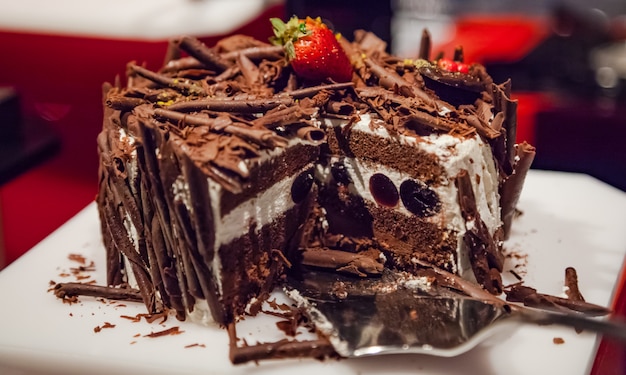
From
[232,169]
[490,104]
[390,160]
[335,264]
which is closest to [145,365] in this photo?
[232,169]

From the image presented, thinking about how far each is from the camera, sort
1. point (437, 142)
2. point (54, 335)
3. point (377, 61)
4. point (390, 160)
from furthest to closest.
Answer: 1. point (377, 61)
2. point (390, 160)
3. point (437, 142)
4. point (54, 335)

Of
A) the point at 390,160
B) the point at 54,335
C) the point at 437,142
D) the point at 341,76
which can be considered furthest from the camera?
the point at 341,76

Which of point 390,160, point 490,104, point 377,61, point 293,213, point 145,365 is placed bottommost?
point 145,365

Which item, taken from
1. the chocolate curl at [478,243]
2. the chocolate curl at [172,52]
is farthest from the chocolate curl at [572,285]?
the chocolate curl at [172,52]

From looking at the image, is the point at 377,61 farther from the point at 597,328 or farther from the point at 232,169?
the point at 597,328

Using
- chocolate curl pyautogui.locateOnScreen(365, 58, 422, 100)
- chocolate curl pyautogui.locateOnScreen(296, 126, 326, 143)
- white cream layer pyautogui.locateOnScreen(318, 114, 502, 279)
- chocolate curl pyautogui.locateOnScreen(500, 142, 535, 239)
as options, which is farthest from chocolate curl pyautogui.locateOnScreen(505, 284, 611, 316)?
chocolate curl pyautogui.locateOnScreen(296, 126, 326, 143)

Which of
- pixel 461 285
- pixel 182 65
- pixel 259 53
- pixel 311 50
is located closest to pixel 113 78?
pixel 182 65

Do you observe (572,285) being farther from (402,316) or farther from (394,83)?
(394,83)
